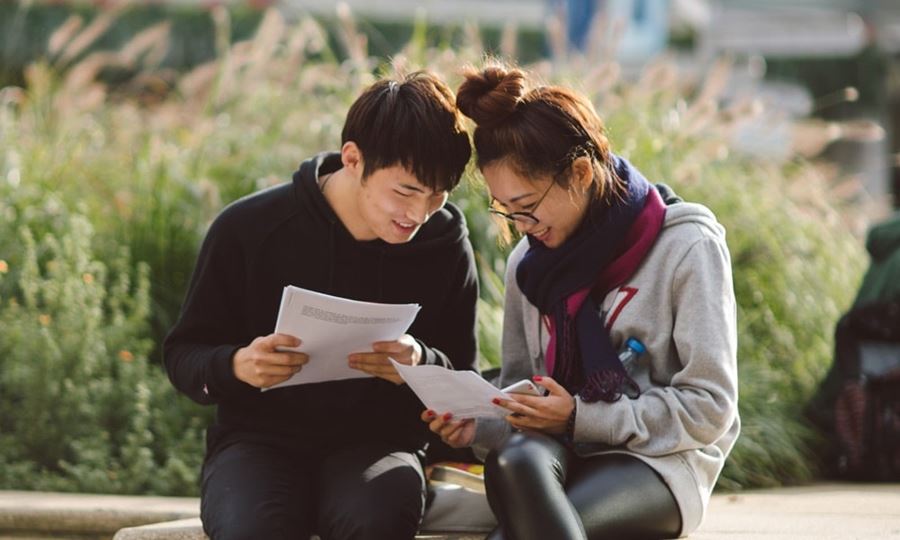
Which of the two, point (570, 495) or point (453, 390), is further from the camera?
point (453, 390)

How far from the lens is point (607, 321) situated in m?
3.14

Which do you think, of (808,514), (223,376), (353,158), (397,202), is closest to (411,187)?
(397,202)

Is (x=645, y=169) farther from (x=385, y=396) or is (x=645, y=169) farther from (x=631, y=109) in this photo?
(x=385, y=396)

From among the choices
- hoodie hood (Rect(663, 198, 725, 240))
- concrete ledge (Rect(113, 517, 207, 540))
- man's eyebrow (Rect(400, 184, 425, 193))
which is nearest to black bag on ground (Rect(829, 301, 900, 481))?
hoodie hood (Rect(663, 198, 725, 240))

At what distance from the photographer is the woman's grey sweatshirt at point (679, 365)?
2957 millimetres

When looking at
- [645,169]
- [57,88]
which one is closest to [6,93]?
[57,88]

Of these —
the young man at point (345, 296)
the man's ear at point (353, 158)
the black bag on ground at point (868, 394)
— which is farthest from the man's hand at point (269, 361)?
the black bag on ground at point (868, 394)

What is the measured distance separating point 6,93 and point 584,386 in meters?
→ 4.89

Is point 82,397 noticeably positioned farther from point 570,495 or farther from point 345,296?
point 570,495

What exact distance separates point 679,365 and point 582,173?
0.52m

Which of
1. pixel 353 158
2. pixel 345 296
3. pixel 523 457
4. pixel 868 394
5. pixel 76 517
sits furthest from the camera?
pixel 868 394

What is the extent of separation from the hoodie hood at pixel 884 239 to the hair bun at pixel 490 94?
2.29m

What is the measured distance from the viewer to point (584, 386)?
304 centimetres

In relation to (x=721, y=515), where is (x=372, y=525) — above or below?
above
